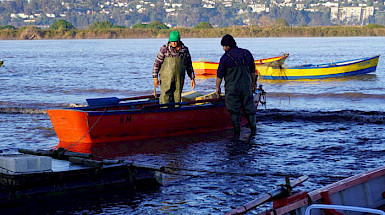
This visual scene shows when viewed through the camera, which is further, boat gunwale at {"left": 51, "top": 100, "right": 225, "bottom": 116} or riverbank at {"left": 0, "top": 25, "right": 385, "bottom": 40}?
riverbank at {"left": 0, "top": 25, "right": 385, "bottom": 40}

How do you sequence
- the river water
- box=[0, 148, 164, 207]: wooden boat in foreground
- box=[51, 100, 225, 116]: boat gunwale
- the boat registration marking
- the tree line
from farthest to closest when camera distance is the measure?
the tree line
the boat registration marking
box=[51, 100, 225, 116]: boat gunwale
the river water
box=[0, 148, 164, 207]: wooden boat in foreground

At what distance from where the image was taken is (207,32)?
120m

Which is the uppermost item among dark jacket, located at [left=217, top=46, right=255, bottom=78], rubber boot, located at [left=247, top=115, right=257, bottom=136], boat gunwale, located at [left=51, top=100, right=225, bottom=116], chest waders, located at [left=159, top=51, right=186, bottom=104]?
dark jacket, located at [left=217, top=46, right=255, bottom=78]

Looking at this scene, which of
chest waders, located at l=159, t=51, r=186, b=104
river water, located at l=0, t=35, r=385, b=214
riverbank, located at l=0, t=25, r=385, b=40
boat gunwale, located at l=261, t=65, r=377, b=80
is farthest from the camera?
riverbank, located at l=0, t=25, r=385, b=40

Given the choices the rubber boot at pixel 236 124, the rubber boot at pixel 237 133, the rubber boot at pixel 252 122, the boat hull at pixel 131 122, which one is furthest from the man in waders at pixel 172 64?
the rubber boot at pixel 252 122

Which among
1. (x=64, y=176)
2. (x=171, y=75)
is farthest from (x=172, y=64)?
(x=64, y=176)

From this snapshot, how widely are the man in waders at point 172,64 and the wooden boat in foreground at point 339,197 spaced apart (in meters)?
5.66

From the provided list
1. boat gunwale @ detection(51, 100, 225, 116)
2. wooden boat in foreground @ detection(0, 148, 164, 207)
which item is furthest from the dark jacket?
wooden boat in foreground @ detection(0, 148, 164, 207)

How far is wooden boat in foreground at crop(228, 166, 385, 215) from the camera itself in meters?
5.62

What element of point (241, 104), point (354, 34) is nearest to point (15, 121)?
point (241, 104)

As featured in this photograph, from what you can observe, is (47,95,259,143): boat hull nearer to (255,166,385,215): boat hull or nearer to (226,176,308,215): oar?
(255,166,385,215): boat hull

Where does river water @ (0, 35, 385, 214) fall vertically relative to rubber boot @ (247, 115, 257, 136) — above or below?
below

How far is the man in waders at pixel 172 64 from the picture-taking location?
11711 millimetres

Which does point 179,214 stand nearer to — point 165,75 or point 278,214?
point 278,214
